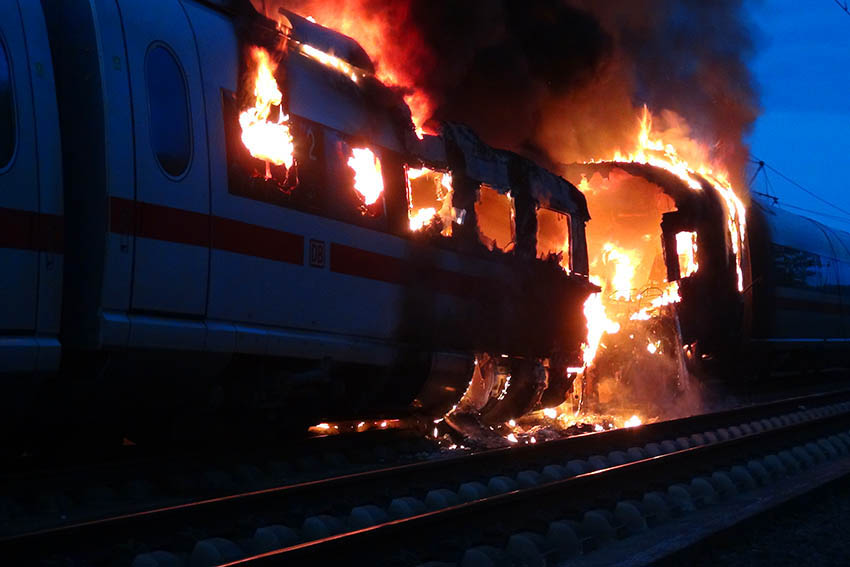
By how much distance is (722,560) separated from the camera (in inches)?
205

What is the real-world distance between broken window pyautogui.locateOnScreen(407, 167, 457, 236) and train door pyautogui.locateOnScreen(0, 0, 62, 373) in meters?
3.84

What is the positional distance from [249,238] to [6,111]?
1.98 m

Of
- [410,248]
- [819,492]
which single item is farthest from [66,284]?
[819,492]

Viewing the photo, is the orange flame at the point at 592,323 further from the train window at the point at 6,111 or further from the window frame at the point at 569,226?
the train window at the point at 6,111

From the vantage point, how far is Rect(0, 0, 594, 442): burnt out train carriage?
5.53 m

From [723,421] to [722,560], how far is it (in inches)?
290

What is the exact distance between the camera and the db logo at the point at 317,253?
7.39 m

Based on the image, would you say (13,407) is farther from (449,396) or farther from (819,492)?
(819,492)

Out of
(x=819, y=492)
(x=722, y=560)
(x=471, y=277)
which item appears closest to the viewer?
(x=722, y=560)

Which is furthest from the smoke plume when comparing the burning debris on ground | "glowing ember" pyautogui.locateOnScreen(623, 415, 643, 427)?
"glowing ember" pyautogui.locateOnScreen(623, 415, 643, 427)

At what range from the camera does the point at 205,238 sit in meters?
6.41

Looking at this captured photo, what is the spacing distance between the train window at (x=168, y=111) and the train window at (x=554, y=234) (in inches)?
219

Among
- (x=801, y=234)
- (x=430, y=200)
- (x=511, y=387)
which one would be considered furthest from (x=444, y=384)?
(x=801, y=234)

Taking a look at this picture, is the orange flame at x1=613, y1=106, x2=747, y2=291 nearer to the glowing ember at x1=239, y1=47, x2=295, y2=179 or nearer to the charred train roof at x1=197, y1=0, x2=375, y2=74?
the charred train roof at x1=197, y1=0, x2=375, y2=74
